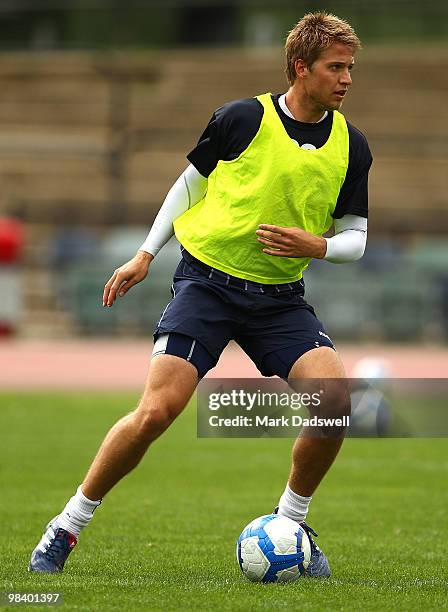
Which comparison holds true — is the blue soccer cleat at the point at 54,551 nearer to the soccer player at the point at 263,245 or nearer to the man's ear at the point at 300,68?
the soccer player at the point at 263,245

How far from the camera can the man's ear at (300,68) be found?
6.04 metres

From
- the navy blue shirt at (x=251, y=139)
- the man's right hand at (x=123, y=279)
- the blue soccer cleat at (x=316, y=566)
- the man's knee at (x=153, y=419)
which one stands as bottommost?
the blue soccer cleat at (x=316, y=566)

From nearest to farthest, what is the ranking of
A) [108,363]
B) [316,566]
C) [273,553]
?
1. [273,553]
2. [316,566]
3. [108,363]

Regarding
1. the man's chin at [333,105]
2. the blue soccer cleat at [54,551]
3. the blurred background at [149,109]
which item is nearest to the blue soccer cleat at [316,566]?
the blue soccer cleat at [54,551]

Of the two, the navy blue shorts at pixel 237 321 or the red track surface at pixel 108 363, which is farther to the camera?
the red track surface at pixel 108 363

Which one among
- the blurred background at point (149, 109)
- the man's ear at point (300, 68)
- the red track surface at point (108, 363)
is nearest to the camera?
the man's ear at point (300, 68)

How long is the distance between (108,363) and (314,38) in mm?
13784

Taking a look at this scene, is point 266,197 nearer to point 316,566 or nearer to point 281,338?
point 281,338

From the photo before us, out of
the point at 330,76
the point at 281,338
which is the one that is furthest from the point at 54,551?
the point at 330,76

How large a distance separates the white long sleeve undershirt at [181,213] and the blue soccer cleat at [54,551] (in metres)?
1.29

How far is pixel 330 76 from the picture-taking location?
5973 mm

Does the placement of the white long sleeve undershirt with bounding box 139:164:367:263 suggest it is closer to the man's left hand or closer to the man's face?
the man's left hand

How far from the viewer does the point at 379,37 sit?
1109 inches

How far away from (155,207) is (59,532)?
69.5ft
